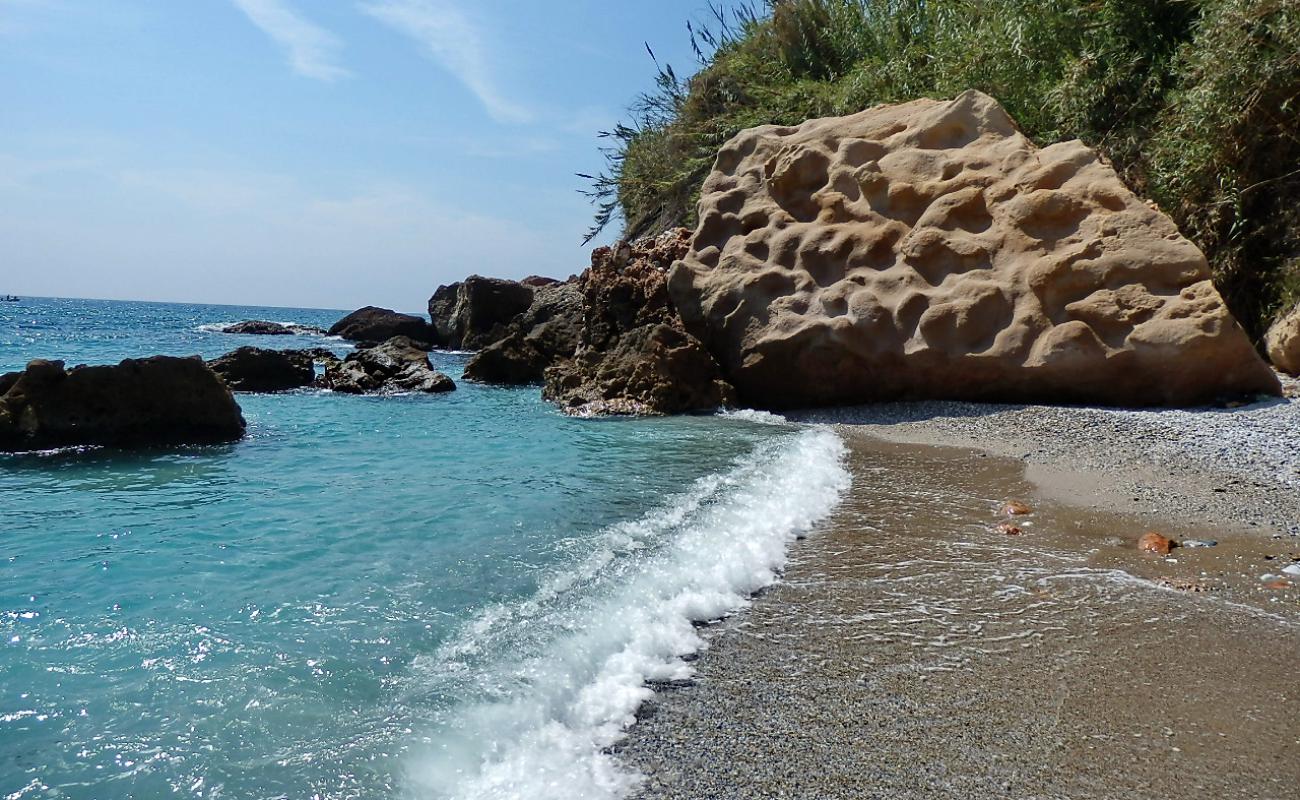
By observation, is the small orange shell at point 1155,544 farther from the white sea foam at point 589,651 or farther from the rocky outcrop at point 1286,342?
the rocky outcrop at point 1286,342

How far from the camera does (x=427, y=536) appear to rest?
16.5 feet

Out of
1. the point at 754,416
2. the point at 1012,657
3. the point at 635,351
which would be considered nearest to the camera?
the point at 1012,657

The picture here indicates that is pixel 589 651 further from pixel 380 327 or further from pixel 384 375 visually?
pixel 380 327

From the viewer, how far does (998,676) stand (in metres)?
3.07

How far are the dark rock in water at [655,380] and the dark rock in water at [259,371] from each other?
20.1 ft

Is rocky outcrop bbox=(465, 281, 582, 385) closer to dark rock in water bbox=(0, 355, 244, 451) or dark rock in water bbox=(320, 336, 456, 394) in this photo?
dark rock in water bbox=(320, 336, 456, 394)

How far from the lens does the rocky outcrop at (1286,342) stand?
879 cm

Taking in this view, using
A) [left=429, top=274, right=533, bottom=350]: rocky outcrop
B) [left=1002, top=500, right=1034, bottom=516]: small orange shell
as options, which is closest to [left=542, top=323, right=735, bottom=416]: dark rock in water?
[left=1002, top=500, right=1034, bottom=516]: small orange shell

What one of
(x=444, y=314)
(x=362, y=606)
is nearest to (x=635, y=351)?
(x=362, y=606)

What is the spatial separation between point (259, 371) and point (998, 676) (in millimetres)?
14045

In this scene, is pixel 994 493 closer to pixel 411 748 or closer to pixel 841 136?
pixel 411 748

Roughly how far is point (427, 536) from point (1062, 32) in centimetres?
1140

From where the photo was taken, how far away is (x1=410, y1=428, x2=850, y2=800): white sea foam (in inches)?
98.1

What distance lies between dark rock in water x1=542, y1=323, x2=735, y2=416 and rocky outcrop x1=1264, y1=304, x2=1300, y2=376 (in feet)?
19.0
